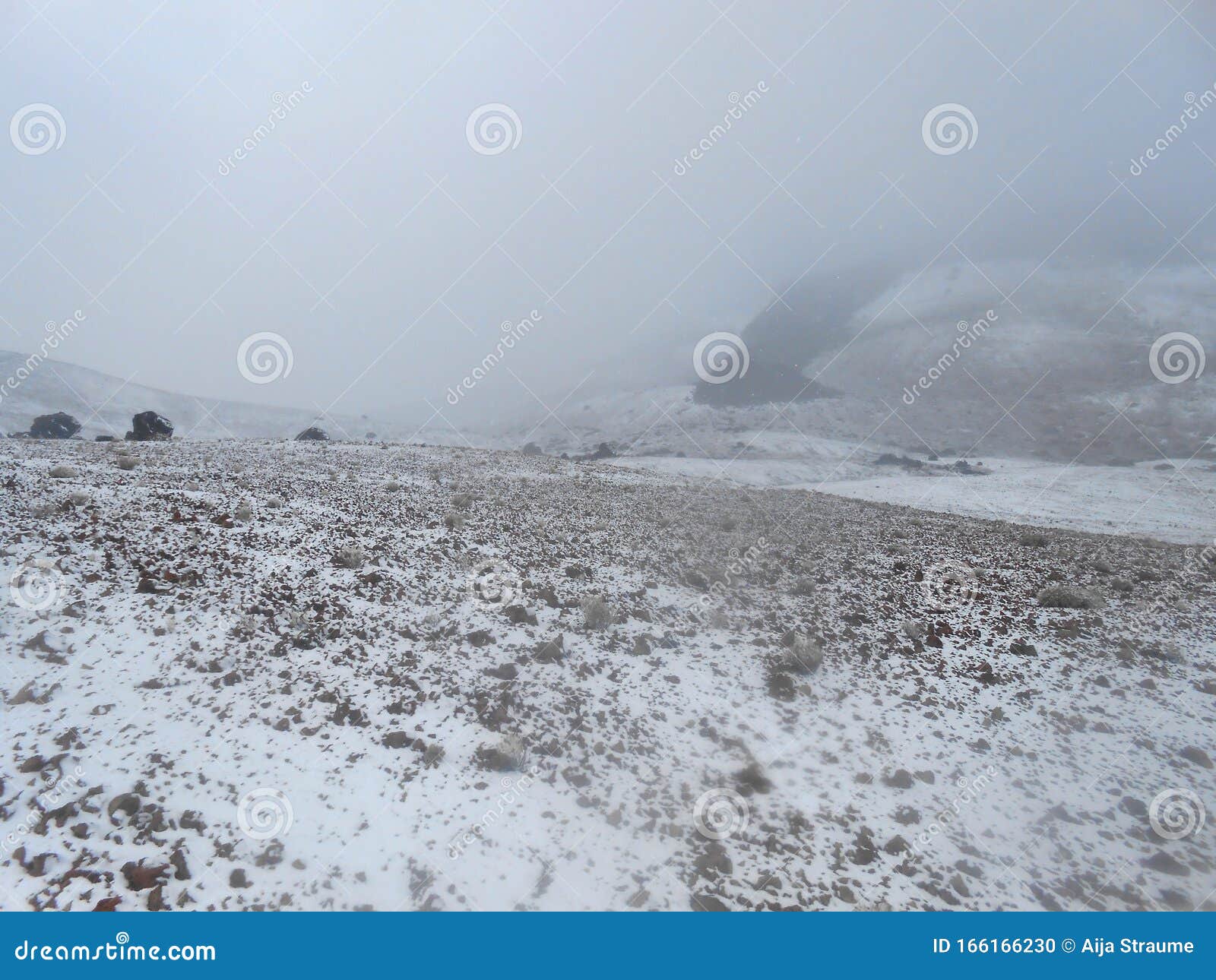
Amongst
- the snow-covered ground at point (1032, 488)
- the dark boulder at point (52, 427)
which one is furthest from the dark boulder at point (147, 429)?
the snow-covered ground at point (1032, 488)

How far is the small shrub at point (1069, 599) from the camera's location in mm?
14727

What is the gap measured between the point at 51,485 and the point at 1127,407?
370 ft

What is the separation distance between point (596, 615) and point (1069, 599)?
1284 centimetres

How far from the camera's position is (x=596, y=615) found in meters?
13.0

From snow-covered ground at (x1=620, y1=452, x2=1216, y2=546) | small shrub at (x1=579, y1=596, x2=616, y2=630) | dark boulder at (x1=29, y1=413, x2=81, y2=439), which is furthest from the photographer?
dark boulder at (x1=29, y1=413, x2=81, y2=439)

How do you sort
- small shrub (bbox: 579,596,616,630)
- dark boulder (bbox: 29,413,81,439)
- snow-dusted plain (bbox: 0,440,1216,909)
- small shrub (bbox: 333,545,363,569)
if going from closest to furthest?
snow-dusted plain (bbox: 0,440,1216,909) → small shrub (bbox: 579,596,616,630) → small shrub (bbox: 333,545,363,569) → dark boulder (bbox: 29,413,81,439)

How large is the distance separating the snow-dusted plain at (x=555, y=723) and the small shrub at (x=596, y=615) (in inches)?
3.5

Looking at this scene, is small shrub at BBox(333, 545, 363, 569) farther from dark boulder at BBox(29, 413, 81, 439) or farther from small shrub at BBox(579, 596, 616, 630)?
dark boulder at BBox(29, 413, 81, 439)

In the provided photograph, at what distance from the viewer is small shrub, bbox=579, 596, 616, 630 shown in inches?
507

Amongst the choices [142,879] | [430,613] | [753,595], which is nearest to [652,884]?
[142,879]

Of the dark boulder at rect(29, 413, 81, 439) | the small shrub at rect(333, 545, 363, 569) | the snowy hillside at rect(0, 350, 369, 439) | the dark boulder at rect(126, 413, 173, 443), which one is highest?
the snowy hillside at rect(0, 350, 369, 439)

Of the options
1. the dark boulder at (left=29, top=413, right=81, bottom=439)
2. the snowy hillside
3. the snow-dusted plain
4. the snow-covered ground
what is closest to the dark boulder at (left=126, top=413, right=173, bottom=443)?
the dark boulder at (left=29, top=413, right=81, bottom=439)

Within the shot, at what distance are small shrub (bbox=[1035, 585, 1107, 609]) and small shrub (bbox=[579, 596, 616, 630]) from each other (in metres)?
12.0
